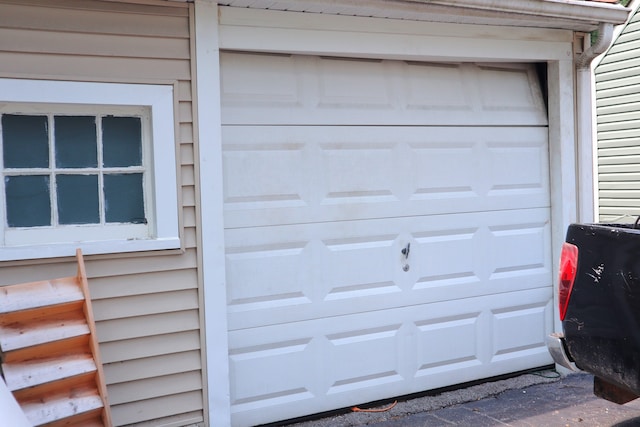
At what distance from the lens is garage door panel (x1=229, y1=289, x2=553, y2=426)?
4070 millimetres

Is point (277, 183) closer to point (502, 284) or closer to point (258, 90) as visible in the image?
point (258, 90)

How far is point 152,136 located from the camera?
11.8 feet

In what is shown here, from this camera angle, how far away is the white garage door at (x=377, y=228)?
4055 mm

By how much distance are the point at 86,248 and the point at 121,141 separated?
0.62 m

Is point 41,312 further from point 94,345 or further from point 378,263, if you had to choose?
point 378,263

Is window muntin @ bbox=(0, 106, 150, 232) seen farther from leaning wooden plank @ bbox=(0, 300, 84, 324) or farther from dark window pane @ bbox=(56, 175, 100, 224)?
leaning wooden plank @ bbox=(0, 300, 84, 324)

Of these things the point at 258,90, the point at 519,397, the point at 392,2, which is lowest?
the point at 519,397

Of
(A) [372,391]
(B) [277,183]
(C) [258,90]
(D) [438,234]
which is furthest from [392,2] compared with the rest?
(A) [372,391]

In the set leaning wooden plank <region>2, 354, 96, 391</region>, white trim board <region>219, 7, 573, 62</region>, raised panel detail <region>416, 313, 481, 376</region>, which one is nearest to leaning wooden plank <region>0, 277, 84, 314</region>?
leaning wooden plank <region>2, 354, 96, 391</region>

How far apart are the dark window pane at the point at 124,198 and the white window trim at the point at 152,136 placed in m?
0.09

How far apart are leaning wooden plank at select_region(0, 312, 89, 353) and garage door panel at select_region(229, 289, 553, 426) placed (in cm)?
99

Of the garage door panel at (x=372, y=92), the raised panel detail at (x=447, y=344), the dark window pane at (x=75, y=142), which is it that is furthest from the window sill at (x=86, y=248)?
the raised panel detail at (x=447, y=344)

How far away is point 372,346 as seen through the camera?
4.44m

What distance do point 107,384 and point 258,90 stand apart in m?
1.94
